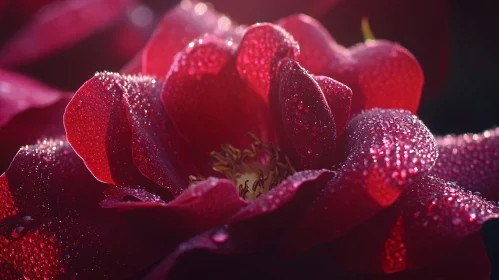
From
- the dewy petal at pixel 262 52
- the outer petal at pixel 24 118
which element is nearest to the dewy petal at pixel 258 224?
the dewy petal at pixel 262 52

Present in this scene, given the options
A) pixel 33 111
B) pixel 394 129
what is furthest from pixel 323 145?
pixel 33 111

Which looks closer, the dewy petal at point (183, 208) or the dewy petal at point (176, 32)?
the dewy petal at point (183, 208)

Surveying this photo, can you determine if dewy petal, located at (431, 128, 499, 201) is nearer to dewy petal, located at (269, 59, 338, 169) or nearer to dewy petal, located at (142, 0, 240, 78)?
dewy petal, located at (269, 59, 338, 169)

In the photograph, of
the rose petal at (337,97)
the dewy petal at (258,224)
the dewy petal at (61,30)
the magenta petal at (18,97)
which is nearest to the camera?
the dewy petal at (258,224)

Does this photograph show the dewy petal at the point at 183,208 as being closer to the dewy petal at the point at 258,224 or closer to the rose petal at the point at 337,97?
the dewy petal at the point at 258,224

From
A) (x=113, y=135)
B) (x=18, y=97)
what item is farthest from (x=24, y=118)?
(x=113, y=135)

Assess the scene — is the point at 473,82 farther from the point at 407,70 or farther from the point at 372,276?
the point at 372,276

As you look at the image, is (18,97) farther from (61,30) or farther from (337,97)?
(337,97)
